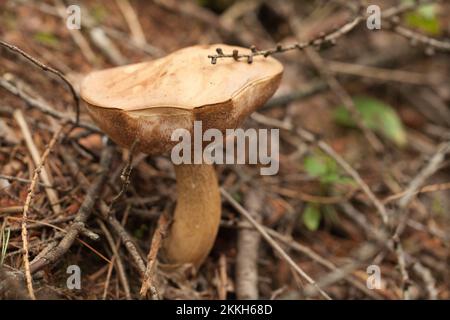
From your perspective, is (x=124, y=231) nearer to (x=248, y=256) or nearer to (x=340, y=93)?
(x=248, y=256)

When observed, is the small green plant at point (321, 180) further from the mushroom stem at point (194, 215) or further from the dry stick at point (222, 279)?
the mushroom stem at point (194, 215)

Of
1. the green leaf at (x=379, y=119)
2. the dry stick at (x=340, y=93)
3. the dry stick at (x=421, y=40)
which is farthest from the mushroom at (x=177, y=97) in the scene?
the green leaf at (x=379, y=119)

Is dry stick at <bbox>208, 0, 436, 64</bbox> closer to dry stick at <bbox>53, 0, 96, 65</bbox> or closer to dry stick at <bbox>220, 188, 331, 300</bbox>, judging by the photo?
dry stick at <bbox>220, 188, 331, 300</bbox>

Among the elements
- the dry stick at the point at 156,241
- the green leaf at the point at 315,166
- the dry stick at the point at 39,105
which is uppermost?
the dry stick at the point at 39,105

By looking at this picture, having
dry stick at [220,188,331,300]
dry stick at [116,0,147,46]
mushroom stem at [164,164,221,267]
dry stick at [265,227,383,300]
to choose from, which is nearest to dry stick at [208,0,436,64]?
mushroom stem at [164,164,221,267]

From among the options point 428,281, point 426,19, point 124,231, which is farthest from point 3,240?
point 426,19
